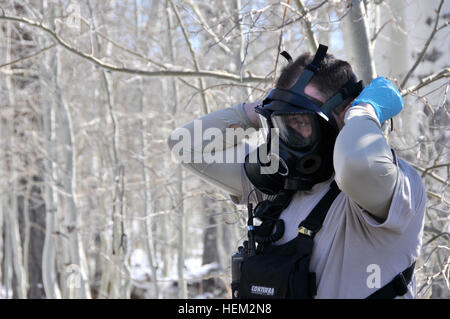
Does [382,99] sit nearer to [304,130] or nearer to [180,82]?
[304,130]

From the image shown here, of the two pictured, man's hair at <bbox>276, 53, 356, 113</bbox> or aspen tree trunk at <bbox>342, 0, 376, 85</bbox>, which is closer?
man's hair at <bbox>276, 53, 356, 113</bbox>

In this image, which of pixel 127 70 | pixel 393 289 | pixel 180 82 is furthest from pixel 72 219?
pixel 393 289

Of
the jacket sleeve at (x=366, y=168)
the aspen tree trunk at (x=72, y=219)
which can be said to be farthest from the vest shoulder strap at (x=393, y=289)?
the aspen tree trunk at (x=72, y=219)

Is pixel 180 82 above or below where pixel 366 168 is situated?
above

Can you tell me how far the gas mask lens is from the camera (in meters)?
1.98

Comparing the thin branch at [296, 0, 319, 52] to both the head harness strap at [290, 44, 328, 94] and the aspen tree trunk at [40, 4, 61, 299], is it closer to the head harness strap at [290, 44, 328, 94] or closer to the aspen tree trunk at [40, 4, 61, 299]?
the head harness strap at [290, 44, 328, 94]

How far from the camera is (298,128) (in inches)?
79.4

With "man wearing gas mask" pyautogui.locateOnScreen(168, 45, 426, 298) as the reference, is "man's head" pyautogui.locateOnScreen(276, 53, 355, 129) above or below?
above

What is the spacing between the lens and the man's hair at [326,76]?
1.99 meters

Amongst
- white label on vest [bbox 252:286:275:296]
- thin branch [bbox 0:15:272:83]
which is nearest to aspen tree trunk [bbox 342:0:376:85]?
thin branch [bbox 0:15:272:83]

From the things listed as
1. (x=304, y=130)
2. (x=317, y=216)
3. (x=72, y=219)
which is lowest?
(x=72, y=219)

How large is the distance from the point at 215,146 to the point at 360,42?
1.06m

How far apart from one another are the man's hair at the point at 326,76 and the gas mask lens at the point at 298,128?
0.33 ft
